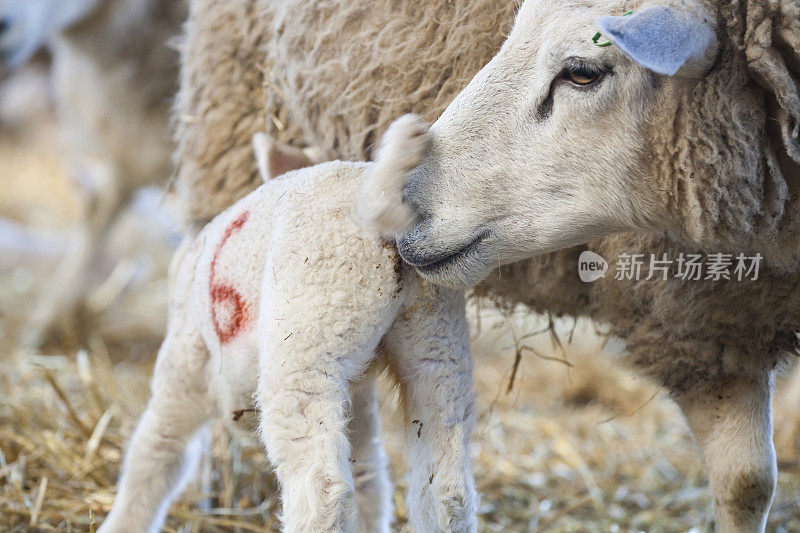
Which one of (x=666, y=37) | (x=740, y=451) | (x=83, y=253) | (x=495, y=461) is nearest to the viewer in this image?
(x=666, y=37)

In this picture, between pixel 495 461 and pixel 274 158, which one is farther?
pixel 495 461

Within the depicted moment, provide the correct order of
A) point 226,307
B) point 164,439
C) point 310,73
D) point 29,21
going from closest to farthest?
1. point 226,307
2. point 164,439
3. point 310,73
4. point 29,21

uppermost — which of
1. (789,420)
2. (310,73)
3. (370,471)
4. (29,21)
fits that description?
(29,21)

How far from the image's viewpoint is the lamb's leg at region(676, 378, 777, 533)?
1948 mm

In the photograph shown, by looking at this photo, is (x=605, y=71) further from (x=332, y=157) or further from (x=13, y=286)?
(x=13, y=286)

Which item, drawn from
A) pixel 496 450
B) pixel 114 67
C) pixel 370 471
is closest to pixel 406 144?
pixel 370 471

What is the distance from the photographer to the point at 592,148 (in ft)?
4.97

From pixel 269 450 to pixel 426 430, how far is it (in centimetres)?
27

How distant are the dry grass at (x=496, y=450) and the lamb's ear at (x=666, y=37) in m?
0.84

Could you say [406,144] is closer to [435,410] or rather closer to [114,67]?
[435,410]

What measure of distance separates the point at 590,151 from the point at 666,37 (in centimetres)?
24

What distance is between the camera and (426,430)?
150 centimetres

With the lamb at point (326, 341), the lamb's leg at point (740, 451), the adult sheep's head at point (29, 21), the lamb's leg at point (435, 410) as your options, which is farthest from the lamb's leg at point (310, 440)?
the adult sheep's head at point (29, 21)

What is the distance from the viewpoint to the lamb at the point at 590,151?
58.5 inches
